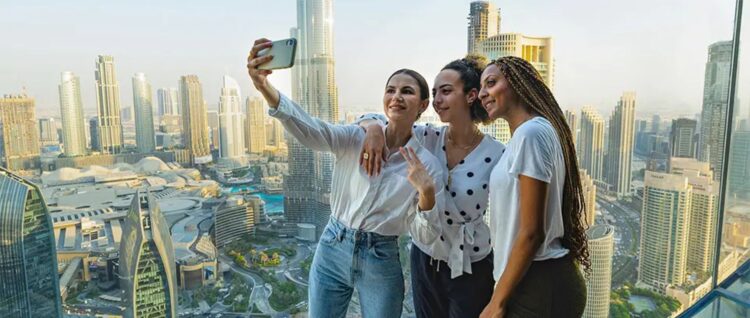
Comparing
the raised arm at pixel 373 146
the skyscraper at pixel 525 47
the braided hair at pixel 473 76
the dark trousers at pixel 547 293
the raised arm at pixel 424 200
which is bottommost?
the dark trousers at pixel 547 293

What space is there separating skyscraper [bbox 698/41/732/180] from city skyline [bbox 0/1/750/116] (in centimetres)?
9

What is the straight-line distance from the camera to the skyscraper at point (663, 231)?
2.39 metres

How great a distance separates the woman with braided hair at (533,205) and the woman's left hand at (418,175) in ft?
0.62


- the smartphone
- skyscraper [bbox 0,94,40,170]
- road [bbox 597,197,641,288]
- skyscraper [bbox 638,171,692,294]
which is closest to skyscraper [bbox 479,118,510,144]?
the smartphone

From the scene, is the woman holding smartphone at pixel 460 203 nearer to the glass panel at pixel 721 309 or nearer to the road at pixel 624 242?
the glass panel at pixel 721 309

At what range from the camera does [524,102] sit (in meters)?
0.88

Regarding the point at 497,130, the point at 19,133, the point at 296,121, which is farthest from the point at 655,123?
the point at 19,133

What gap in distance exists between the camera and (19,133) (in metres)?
3.00

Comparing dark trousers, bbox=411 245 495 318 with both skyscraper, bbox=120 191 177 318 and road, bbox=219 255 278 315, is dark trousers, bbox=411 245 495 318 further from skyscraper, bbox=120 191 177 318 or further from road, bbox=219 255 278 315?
skyscraper, bbox=120 191 177 318

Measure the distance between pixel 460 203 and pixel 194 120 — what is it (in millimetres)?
2584

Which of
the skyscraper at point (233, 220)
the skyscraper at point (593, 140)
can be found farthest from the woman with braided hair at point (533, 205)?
the skyscraper at point (233, 220)

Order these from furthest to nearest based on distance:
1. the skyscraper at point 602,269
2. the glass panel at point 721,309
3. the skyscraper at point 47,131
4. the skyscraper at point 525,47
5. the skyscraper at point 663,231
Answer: the skyscraper at point 47,131 < the skyscraper at point 663,231 < the skyscraper at point 602,269 < the skyscraper at point 525,47 < the glass panel at point 721,309

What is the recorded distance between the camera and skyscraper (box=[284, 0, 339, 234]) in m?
2.52

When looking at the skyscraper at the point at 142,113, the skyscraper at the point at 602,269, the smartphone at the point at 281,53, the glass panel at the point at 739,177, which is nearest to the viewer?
the smartphone at the point at 281,53
